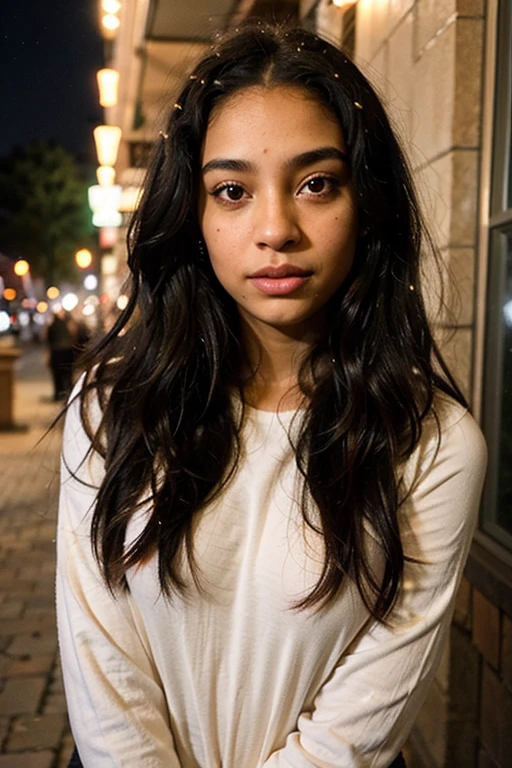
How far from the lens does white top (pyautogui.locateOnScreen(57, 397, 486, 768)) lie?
1.44m

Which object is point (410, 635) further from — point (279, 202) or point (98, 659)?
point (279, 202)

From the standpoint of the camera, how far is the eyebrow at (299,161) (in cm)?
142

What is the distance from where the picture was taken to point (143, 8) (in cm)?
840

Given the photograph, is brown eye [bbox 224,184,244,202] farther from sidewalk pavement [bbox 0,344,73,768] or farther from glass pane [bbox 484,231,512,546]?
glass pane [bbox 484,231,512,546]

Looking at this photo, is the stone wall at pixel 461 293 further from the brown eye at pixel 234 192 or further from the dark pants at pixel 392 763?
the brown eye at pixel 234 192

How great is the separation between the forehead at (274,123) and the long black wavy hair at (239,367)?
2 centimetres

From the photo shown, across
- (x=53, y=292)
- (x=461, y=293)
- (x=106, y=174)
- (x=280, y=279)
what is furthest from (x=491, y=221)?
(x=53, y=292)

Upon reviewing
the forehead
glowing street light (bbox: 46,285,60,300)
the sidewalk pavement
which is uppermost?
glowing street light (bbox: 46,285,60,300)

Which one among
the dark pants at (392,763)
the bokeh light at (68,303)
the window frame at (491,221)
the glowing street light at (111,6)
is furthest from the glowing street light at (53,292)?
the dark pants at (392,763)

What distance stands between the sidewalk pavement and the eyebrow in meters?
0.78

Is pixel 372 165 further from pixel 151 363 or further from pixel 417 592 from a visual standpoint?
pixel 417 592

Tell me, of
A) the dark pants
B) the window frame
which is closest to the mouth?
the dark pants

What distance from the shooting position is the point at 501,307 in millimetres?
2645

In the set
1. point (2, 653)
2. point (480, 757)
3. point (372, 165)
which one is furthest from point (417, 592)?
point (2, 653)
